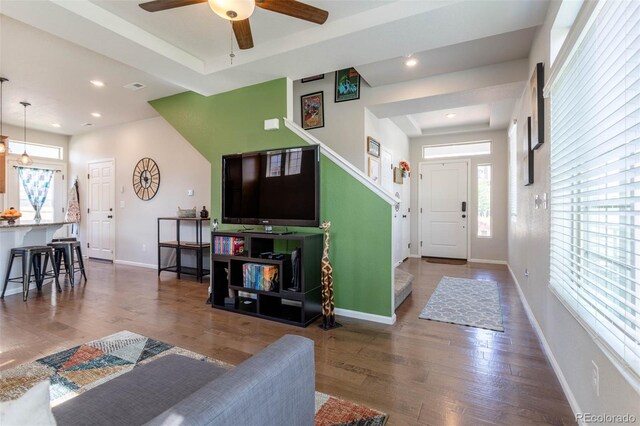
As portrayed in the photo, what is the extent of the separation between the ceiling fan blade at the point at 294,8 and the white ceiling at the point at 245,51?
416 millimetres

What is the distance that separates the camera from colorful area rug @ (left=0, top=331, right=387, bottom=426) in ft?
5.62

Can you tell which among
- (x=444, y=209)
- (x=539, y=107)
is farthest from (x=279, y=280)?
(x=444, y=209)

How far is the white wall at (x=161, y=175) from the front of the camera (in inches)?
212

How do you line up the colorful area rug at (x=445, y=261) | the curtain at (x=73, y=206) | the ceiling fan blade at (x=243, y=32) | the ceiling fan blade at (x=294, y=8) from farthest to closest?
the curtain at (x=73, y=206) < the colorful area rug at (x=445, y=261) < the ceiling fan blade at (x=243, y=32) < the ceiling fan blade at (x=294, y=8)

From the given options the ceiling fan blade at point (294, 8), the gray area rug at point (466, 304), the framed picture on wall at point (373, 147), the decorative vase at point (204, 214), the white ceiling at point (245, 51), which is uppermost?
the white ceiling at point (245, 51)

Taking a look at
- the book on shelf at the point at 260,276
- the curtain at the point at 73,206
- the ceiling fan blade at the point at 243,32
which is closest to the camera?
the ceiling fan blade at the point at 243,32

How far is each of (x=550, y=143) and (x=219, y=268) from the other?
131 inches

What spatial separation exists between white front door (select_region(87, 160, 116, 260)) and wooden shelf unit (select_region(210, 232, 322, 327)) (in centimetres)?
412

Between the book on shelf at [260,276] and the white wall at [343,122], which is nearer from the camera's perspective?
the book on shelf at [260,276]

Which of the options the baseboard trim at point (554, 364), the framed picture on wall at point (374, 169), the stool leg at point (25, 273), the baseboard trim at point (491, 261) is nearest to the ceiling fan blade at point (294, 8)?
the framed picture on wall at point (374, 169)

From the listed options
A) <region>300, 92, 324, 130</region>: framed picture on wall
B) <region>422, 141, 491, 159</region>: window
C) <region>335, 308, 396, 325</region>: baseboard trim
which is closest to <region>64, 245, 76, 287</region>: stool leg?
<region>300, 92, 324, 130</region>: framed picture on wall

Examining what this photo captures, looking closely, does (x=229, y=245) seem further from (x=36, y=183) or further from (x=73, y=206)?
(x=36, y=183)

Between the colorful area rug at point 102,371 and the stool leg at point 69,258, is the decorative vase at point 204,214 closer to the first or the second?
the stool leg at point 69,258

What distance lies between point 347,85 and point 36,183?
22.8 ft
